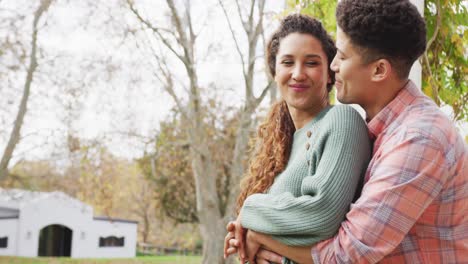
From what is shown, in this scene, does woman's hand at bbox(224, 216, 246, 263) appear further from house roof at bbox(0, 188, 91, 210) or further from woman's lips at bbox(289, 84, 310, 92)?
house roof at bbox(0, 188, 91, 210)

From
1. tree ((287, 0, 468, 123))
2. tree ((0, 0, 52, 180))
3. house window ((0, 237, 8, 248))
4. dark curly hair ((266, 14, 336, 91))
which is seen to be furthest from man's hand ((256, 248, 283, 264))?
house window ((0, 237, 8, 248))

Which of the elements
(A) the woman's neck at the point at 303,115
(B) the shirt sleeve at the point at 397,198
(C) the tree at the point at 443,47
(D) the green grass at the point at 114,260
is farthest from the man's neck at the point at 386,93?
(D) the green grass at the point at 114,260

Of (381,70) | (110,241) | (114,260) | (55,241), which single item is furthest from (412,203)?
(55,241)

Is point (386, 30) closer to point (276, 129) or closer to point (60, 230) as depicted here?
point (276, 129)

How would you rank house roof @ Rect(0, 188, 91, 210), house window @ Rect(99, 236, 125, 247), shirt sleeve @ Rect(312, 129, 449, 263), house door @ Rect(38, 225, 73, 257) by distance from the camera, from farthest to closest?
house window @ Rect(99, 236, 125, 247)
house door @ Rect(38, 225, 73, 257)
house roof @ Rect(0, 188, 91, 210)
shirt sleeve @ Rect(312, 129, 449, 263)

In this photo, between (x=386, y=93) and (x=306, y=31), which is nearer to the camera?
(x=386, y=93)

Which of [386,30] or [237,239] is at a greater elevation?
[386,30]

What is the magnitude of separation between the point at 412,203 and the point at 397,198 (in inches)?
0.9

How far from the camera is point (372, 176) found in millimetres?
899

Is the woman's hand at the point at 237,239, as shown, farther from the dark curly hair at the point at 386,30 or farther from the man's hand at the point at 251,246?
the dark curly hair at the point at 386,30

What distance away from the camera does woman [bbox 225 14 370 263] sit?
3.07 ft

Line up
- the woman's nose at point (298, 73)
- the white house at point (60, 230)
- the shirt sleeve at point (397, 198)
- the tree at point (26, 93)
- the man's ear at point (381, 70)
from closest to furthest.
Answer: the shirt sleeve at point (397, 198)
the man's ear at point (381, 70)
the woman's nose at point (298, 73)
the tree at point (26, 93)
the white house at point (60, 230)

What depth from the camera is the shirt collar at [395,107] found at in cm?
98

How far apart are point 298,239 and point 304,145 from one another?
261mm
